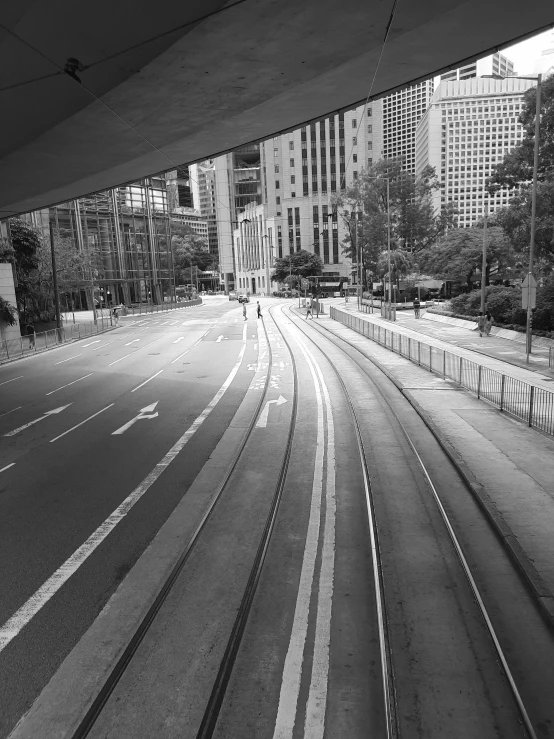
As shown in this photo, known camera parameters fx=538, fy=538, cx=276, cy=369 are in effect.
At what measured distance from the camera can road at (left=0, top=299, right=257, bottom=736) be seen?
20.5ft

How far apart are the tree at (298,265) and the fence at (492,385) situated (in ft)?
268

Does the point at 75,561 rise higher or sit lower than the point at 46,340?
lower

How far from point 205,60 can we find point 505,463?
10.4m

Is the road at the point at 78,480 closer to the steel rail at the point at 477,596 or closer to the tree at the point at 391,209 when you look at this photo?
the steel rail at the point at 477,596

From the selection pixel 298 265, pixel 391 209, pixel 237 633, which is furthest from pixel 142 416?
pixel 298 265

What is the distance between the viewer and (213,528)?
8703 millimetres

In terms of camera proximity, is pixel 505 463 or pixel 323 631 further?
pixel 505 463

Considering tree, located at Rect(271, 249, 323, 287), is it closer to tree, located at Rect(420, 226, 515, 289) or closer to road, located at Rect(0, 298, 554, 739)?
tree, located at Rect(420, 226, 515, 289)

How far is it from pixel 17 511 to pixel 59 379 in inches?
601

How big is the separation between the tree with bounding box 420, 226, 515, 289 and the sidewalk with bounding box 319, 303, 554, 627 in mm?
26660

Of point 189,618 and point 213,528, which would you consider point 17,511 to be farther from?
point 189,618

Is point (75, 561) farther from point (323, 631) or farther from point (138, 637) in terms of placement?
point (323, 631)

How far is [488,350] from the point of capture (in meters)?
26.5

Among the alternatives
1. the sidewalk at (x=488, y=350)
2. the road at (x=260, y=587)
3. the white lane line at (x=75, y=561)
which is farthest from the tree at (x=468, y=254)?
the white lane line at (x=75, y=561)
